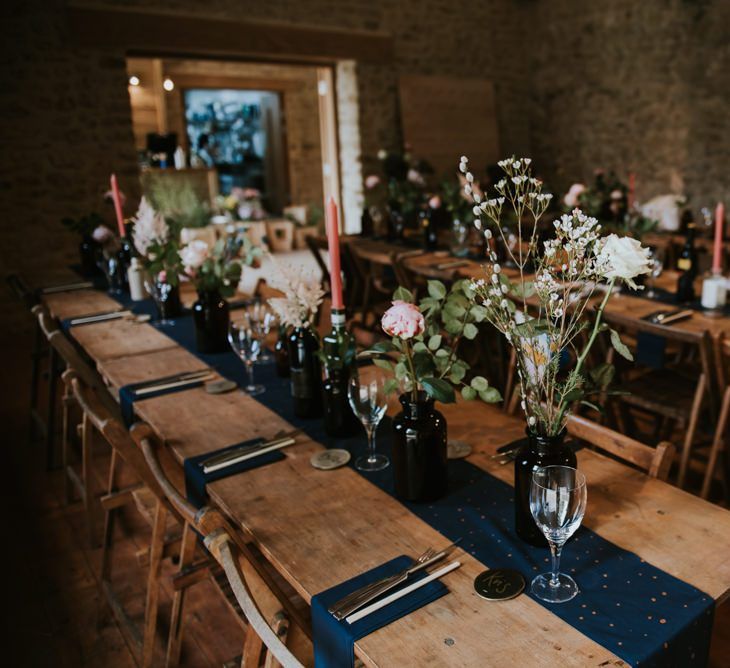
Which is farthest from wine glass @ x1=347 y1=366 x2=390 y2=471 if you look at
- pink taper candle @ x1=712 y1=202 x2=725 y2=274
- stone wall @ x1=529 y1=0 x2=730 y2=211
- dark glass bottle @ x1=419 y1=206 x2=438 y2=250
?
stone wall @ x1=529 y1=0 x2=730 y2=211

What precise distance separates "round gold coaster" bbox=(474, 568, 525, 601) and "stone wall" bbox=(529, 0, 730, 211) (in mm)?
7477

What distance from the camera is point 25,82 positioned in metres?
5.89

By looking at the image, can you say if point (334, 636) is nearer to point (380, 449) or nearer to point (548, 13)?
point (380, 449)

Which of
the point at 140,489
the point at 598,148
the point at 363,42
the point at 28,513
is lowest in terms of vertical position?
the point at 28,513

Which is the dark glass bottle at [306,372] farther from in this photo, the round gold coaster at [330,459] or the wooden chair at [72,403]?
the wooden chair at [72,403]

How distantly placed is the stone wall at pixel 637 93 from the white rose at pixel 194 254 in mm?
6778

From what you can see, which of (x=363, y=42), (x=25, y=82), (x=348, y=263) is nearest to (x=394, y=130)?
(x=363, y=42)

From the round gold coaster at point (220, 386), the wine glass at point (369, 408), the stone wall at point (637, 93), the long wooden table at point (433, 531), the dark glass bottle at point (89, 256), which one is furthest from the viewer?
the stone wall at point (637, 93)

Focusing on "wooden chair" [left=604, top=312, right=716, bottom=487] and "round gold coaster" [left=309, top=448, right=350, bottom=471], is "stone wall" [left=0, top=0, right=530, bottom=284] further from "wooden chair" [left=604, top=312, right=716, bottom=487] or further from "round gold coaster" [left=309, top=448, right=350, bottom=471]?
"round gold coaster" [left=309, top=448, right=350, bottom=471]

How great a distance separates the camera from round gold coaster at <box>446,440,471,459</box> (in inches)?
67.4

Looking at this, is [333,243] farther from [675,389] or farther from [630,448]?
[675,389]

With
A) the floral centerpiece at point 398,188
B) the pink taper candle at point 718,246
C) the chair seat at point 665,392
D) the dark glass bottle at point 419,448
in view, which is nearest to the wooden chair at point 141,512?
the dark glass bottle at point 419,448

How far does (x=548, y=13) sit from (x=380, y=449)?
8.67 metres

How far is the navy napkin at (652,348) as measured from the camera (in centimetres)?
298
